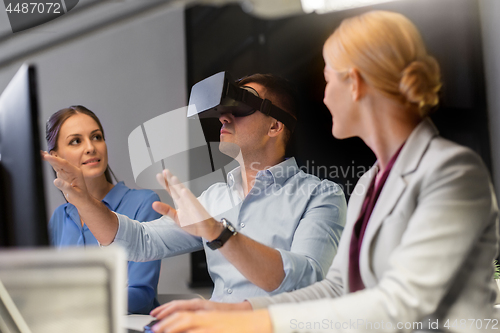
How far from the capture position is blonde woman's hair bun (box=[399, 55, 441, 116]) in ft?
2.43

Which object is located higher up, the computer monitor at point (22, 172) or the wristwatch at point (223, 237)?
the computer monitor at point (22, 172)

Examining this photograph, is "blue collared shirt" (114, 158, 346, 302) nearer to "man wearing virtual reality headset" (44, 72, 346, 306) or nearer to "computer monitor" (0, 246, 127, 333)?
"man wearing virtual reality headset" (44, 72, 346, 306)

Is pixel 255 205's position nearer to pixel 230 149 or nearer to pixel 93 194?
pixel 230 149

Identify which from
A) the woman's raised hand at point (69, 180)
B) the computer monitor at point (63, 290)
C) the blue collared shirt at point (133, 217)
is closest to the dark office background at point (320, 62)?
the blue collared shirt at point (133, 217)

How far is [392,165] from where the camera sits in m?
0.78

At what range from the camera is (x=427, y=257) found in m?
0.64

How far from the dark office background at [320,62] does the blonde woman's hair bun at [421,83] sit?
0.26ft

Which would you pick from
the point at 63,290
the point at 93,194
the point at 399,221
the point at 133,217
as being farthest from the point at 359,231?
the point at 93,194

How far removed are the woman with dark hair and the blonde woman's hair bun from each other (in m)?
0.80

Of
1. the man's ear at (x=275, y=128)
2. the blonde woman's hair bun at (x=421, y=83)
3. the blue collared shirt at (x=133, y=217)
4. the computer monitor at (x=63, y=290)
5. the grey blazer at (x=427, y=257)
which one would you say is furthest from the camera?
the blue collared shirt at (x=133, y=217)

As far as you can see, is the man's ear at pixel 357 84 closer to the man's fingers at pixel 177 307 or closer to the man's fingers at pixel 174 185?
the man's fingers at pixel 174 185

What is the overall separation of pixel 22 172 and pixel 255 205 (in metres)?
0.60

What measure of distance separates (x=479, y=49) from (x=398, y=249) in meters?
0.69

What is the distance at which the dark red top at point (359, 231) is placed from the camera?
2.58ft
